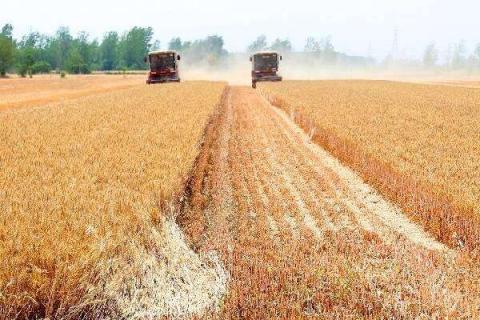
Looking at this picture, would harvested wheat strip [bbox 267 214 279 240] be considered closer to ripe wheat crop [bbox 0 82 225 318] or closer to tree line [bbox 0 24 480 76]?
ripe wheat crop [bbox 0 82 225 318]

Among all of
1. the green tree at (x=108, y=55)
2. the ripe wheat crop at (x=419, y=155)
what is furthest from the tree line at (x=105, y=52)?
the ripe wheat crop at (x=419, y=155)

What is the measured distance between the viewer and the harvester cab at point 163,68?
137ft

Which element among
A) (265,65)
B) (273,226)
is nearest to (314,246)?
(273,226)

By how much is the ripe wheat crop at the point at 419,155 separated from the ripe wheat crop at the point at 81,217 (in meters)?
3.55

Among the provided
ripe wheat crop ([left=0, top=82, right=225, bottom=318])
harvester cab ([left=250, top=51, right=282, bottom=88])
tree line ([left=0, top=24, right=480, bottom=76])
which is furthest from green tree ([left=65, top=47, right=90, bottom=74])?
ripe wheat crop ([left=0, top=82, right=225, bottom=318])

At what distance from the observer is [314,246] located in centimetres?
602

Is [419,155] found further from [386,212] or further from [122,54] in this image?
[122,54]

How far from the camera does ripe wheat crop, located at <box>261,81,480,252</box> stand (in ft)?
21.5

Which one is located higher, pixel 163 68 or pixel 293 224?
pixel 163 68

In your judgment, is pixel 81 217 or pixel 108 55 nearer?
pixel 81 217

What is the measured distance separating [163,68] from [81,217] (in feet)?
125

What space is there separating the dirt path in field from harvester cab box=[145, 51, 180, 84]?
105 ft

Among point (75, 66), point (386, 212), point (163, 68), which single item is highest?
point (75, 66)

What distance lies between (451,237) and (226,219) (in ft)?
9.93
